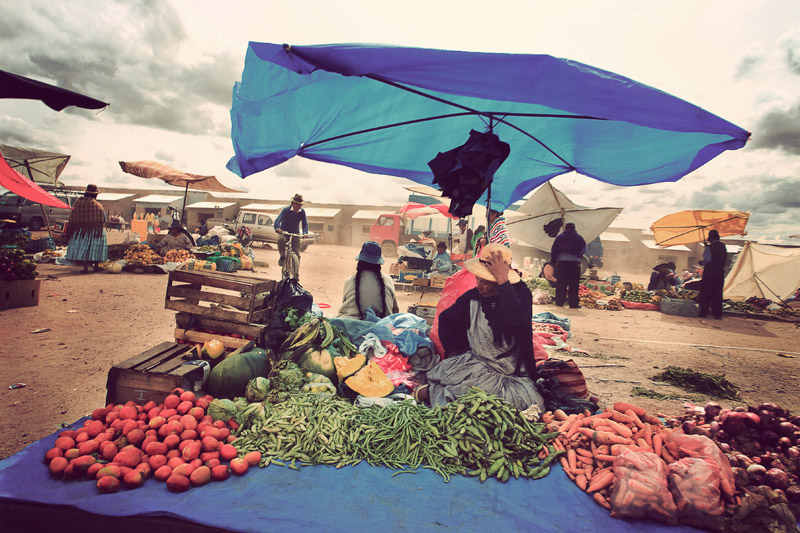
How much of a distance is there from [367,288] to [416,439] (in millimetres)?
2508

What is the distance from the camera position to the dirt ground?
12.0ft

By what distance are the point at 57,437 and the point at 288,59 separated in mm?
2868

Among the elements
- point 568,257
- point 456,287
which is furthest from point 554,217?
point 456,287

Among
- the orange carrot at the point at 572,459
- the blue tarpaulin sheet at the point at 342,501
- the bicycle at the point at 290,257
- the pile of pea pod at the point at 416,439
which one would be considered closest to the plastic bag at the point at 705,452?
the blue tarpaulin sheet at the point at 342,501

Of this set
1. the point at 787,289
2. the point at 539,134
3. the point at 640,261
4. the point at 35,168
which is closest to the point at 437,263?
the point at 539,134

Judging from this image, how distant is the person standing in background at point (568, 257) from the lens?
9211mm

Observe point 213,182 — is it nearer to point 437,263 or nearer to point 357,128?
point 437,263

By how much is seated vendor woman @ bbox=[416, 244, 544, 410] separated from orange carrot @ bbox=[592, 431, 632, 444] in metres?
0.57

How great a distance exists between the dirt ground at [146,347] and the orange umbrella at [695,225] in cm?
424

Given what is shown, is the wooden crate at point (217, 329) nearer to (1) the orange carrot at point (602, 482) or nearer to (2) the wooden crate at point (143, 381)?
(2) the wooden crate at point (143, 381)

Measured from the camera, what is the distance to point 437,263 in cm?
1143

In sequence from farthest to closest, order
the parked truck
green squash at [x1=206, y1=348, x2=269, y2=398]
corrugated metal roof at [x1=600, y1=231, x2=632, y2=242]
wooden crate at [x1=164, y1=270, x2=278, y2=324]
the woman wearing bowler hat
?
corrugated metal roof at [x1=600, y1=231, x2=632, y2=242]
the parked truck
the woman wearing bowler hat
wooden crate at [x1=164, y1=270, x2=278, y2=324]
green squash at [x1=206, y1=348, x2=269, y2=398]

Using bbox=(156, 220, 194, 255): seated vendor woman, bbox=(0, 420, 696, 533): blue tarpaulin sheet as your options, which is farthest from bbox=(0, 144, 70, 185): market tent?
bbox=(0, 420, 696, 533): blue tarpaulin sheet

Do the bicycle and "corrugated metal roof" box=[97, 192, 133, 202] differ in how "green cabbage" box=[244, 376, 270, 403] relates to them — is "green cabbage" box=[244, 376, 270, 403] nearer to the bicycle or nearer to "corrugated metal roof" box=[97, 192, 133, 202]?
the bicycle
